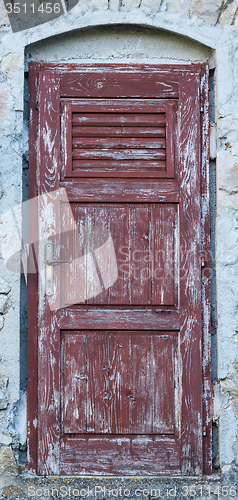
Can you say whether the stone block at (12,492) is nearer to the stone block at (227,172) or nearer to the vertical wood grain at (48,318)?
the vertical wood grain at (48,318)

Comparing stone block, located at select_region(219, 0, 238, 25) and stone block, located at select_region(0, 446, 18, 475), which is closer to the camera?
stone block, located at select_region(0, 446, 18, 475)

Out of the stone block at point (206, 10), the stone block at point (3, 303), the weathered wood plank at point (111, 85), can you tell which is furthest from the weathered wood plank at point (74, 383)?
the stone block at point (206, 10)

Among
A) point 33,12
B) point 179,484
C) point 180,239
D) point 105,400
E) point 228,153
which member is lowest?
point 179,484

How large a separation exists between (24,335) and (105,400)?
0.60 metres

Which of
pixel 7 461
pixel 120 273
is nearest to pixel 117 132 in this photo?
pixel 120 273

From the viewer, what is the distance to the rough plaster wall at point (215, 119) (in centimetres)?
251

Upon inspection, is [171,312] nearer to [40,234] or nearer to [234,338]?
[234,338]

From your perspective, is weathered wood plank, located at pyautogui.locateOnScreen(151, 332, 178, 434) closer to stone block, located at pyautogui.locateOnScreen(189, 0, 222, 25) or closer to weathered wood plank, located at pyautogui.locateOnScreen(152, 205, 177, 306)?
weathered wood plank, located at pyautogui.locateOnScreen(152, 205, 177, 306)

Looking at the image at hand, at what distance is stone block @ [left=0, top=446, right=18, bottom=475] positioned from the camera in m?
2.44

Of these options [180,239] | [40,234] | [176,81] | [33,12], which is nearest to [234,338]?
[180,239]

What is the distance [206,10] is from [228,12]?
13 cm

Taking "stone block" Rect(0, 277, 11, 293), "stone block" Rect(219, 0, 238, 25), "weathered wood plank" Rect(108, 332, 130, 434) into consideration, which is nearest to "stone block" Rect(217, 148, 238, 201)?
"stone block" Rect(219, 0, 238, 25)

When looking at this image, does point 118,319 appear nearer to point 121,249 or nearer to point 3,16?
point 121,249

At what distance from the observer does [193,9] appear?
2.63 meters
